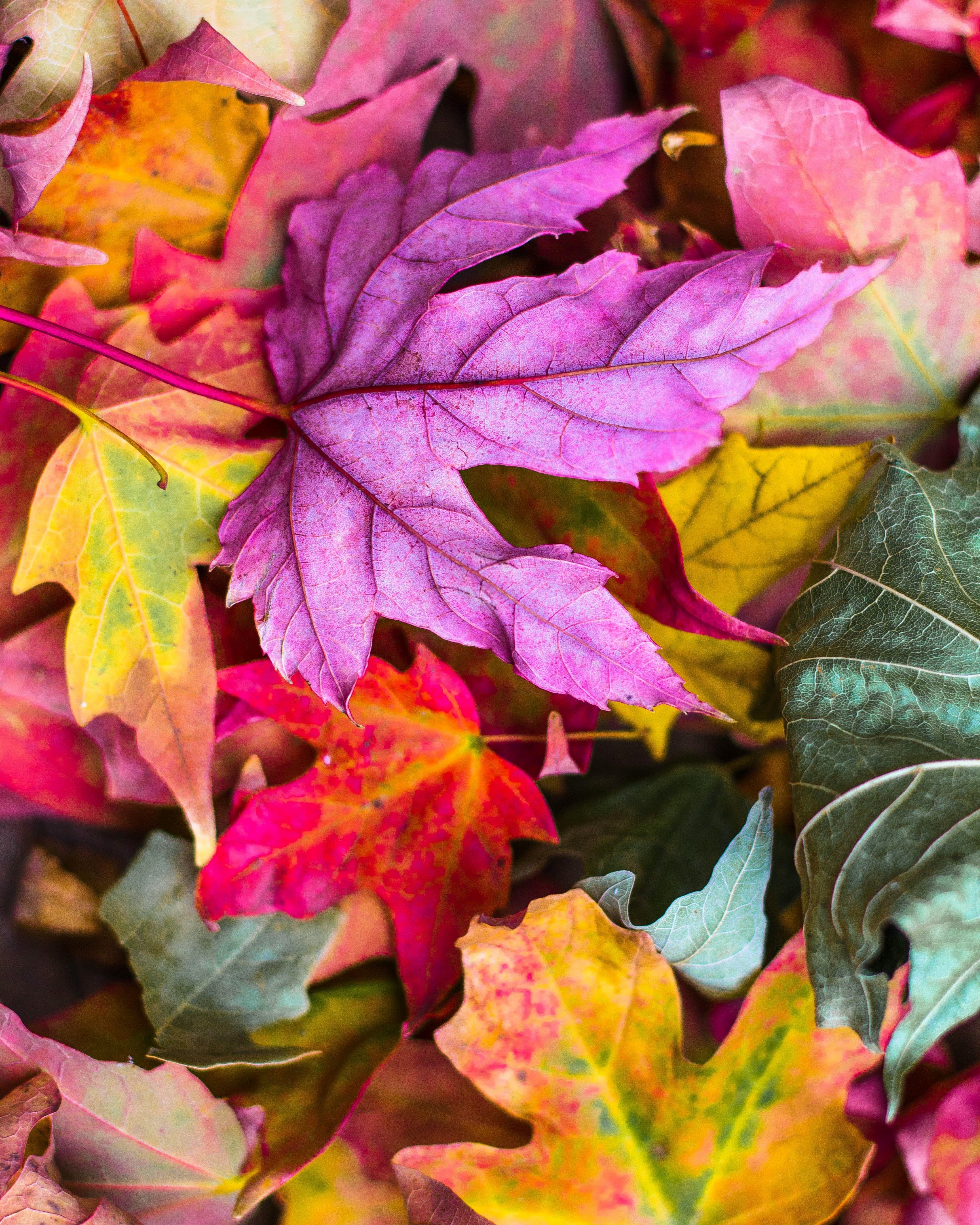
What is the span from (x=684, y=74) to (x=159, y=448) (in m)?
0.43

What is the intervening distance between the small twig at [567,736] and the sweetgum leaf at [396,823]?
0.01 metres

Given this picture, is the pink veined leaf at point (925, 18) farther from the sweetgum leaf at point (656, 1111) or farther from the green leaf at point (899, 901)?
the sweetgum leaf at point (656, 1111)

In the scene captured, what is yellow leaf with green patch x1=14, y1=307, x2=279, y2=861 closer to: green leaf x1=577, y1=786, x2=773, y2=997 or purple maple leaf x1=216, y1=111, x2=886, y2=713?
purple maple leaf x1=216, y1=111, x2=886, y2=713

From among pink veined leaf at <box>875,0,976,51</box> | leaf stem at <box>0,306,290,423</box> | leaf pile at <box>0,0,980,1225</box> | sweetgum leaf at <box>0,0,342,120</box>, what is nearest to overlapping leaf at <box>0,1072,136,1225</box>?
leaf pile at <box>0,0,980,1225</box>

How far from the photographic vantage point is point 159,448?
501 mm

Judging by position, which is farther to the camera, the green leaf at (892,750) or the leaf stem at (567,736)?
the leaf stem at (567,736)

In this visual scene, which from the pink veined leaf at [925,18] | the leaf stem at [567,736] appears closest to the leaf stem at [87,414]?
the leaf stem at [567,736]

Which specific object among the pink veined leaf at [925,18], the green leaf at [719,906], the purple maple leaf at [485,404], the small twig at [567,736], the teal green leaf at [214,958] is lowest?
the teal green leaf at [214,958]

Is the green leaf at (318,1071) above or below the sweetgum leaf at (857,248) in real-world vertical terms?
below

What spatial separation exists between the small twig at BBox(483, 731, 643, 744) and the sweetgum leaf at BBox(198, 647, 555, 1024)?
0.04 feet

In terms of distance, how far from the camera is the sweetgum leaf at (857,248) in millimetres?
509

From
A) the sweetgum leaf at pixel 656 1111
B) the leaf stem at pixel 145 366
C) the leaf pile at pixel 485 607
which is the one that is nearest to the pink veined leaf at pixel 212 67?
the leaf pile at pixel 485 607

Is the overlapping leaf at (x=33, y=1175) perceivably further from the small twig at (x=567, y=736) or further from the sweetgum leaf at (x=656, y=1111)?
the small twig at (x=567, y=736)

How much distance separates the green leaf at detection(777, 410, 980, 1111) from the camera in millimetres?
404
